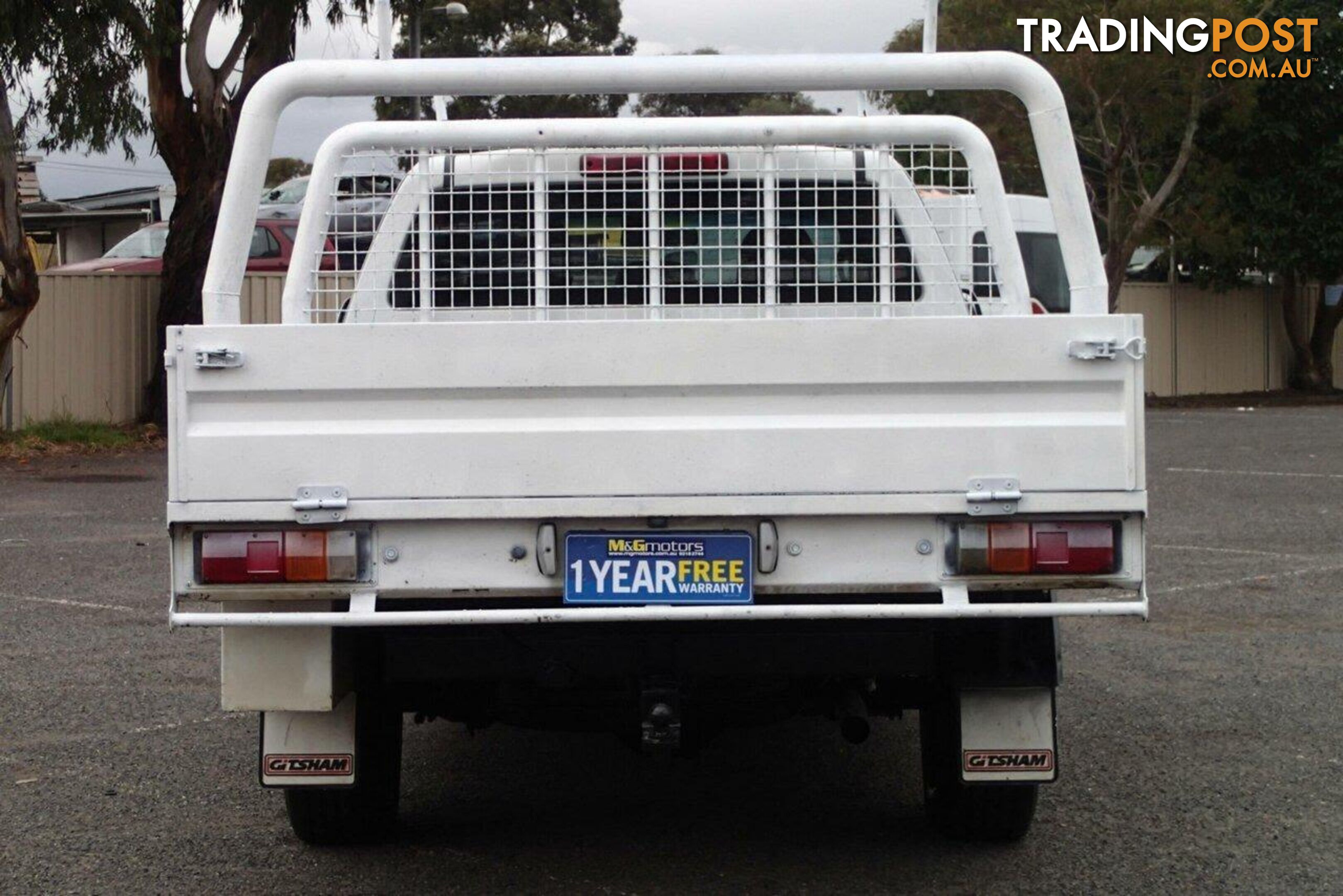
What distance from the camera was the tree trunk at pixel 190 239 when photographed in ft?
62.4

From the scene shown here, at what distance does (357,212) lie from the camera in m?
5.14

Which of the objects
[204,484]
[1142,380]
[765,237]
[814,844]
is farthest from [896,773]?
[204,484]

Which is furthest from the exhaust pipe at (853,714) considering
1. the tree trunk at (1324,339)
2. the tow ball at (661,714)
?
the tree trunk at (1324,339)

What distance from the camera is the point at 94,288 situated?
64.3 ft

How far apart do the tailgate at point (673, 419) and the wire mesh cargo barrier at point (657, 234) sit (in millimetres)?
968

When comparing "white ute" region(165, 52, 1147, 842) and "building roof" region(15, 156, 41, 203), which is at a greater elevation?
"building roof" region(15, 156, 41, 203)

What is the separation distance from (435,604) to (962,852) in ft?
5.36

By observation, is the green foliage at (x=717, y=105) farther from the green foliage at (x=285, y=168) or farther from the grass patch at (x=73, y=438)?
the green foliage at (x=285, y=168)

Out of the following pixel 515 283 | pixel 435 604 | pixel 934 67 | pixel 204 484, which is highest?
pixel 934 67

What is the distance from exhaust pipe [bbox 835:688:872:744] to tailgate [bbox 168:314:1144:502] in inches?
31.4

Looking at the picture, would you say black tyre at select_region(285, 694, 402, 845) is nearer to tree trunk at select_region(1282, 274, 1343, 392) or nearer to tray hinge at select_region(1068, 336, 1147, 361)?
tray hinge at select_region(1068, 336, 1147, 361)

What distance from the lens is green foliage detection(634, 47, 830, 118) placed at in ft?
15.9

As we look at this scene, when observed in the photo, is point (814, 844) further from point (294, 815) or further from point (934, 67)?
point (934, 67)

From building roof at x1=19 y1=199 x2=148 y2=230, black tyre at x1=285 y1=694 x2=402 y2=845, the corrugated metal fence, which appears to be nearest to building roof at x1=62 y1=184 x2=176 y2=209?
building roof at x1=19 y1=199 x2=148 y2=230
